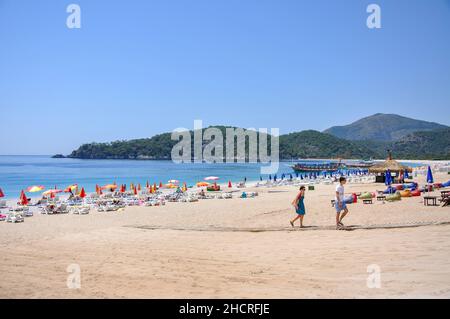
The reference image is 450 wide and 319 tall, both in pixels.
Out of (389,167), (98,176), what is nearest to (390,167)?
(389,167)

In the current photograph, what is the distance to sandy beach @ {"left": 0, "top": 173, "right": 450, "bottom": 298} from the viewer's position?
5.14 m

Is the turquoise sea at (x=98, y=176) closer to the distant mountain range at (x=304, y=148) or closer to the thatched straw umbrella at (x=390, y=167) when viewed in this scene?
the thatched straw umbrella at (x=390, y=167)

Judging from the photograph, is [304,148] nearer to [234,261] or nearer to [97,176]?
[97,176]

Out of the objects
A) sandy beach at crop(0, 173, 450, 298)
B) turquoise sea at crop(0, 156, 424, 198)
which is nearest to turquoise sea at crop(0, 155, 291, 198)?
turquoise sea at crop(0, 156, 424, 198)

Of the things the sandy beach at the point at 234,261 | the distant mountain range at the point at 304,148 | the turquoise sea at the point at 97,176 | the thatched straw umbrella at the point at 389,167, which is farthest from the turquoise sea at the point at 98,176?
the distant mountain range at the point at 304,148

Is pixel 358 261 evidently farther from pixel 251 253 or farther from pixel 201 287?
pixel 201 287

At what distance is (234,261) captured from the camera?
22.2 ft

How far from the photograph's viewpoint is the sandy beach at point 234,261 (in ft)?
16.9

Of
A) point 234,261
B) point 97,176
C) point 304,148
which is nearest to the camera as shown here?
point 234,261

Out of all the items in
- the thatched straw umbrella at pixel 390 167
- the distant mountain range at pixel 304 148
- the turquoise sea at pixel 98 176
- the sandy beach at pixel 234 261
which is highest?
the distant mountain range at pixel 304 148

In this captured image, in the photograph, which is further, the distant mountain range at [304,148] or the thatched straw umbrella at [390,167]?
the distant mountain range at [304,148]

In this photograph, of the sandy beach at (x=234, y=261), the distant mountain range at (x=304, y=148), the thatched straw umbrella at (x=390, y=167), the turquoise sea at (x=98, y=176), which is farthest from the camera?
the distant mountain range at (x=304, y=148)

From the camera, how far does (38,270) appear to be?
6.58 m
